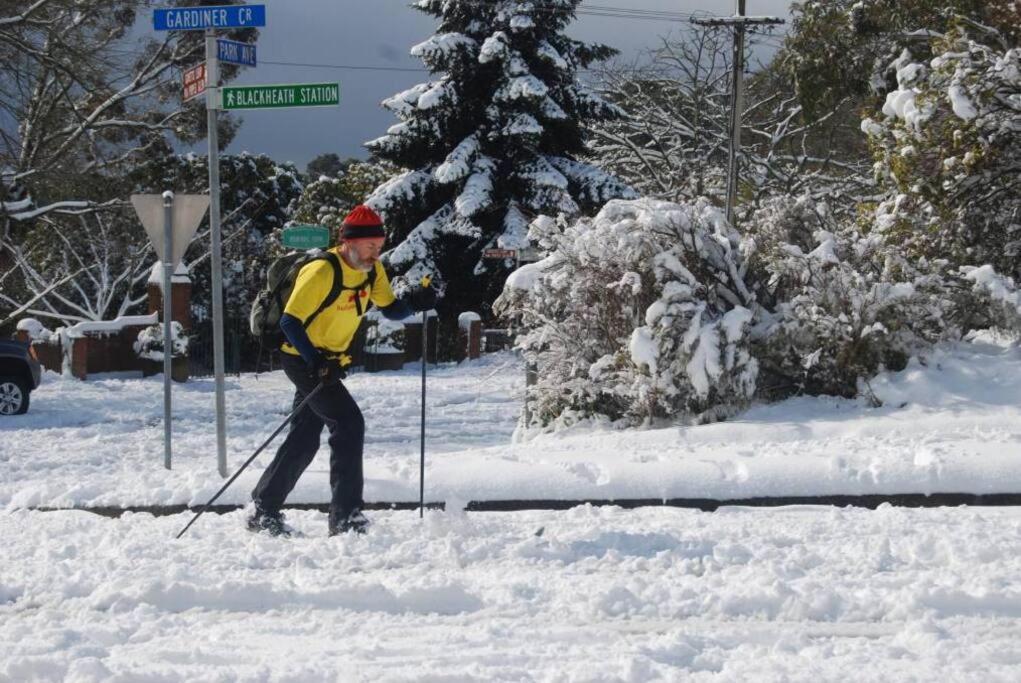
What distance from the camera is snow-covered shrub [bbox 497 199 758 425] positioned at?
376 inches

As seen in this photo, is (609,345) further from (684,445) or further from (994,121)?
(994,121)

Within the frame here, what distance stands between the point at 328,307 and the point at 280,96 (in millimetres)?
2534

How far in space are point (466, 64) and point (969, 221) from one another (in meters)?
19.9

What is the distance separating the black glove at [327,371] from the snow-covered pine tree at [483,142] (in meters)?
22.2

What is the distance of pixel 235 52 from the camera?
336 inches

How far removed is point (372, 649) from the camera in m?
4.64

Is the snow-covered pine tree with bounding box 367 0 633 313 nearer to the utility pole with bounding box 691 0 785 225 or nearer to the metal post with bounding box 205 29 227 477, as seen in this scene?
the utility pole with bounding box 691 0 785 225

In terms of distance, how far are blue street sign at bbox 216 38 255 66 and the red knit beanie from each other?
8.46 feet

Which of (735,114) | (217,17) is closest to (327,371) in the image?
(217,17)

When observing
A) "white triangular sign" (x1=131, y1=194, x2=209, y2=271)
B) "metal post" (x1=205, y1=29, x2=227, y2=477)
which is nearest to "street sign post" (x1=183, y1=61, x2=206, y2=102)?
"metal post" (x1=205, y1=29, x2=227, y2=477)

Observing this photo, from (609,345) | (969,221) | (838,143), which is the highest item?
(838,143)

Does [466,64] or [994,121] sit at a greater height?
[466,64]

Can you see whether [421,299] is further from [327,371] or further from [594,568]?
[594,568]

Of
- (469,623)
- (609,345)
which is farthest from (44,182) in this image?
(469,623)
